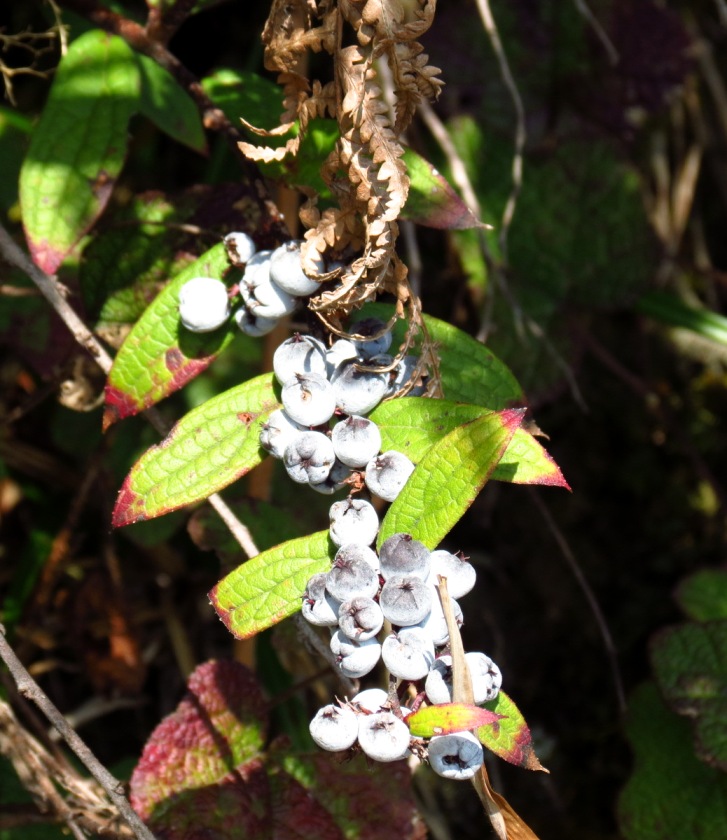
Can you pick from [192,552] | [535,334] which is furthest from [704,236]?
[192,552]

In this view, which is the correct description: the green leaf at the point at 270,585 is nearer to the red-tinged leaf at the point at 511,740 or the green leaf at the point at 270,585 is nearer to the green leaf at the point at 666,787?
the red-tinged leaf at the point at 511,740

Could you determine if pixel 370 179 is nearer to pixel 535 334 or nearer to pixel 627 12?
pixel 535 334

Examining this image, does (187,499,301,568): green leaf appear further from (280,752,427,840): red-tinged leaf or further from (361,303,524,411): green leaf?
(361,303,524,411): green leaf

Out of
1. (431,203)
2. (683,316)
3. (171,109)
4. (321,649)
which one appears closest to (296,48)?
(431,203)

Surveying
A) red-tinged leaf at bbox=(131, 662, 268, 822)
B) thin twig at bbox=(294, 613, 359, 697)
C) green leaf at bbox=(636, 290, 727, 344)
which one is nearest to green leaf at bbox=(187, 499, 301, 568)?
red-tinged leaf at bbox=(131, 662, 268, 822)

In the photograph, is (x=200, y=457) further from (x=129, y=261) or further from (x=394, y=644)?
(x=129, y=261)
